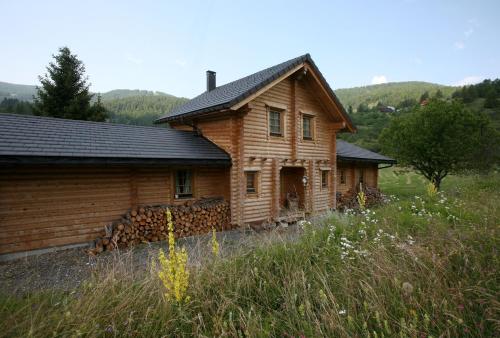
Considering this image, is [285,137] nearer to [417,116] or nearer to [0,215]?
[0,215]

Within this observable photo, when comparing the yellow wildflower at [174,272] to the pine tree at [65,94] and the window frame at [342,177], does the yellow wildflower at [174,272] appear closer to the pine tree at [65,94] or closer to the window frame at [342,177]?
the window frame at [342,177]

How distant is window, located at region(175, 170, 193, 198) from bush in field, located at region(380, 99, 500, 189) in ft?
57.0

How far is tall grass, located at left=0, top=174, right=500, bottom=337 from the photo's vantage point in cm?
277

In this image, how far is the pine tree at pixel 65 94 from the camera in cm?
2453

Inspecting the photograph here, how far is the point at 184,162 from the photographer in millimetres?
9781

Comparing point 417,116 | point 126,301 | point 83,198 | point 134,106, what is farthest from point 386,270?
point 134,106

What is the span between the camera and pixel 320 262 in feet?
14.2

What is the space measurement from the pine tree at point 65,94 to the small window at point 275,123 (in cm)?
2045

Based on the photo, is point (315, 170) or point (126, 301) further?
point (315, 170)

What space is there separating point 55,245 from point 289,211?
9.69 meters

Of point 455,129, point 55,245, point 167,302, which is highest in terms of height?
point 455,129

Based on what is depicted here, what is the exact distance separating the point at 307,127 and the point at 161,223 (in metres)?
9.13

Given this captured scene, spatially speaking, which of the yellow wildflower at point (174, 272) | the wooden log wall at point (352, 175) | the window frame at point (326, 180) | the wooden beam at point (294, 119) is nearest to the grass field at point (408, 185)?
the wooden log wall at point (352, 175)

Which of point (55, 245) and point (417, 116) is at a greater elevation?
point (417, 116)
